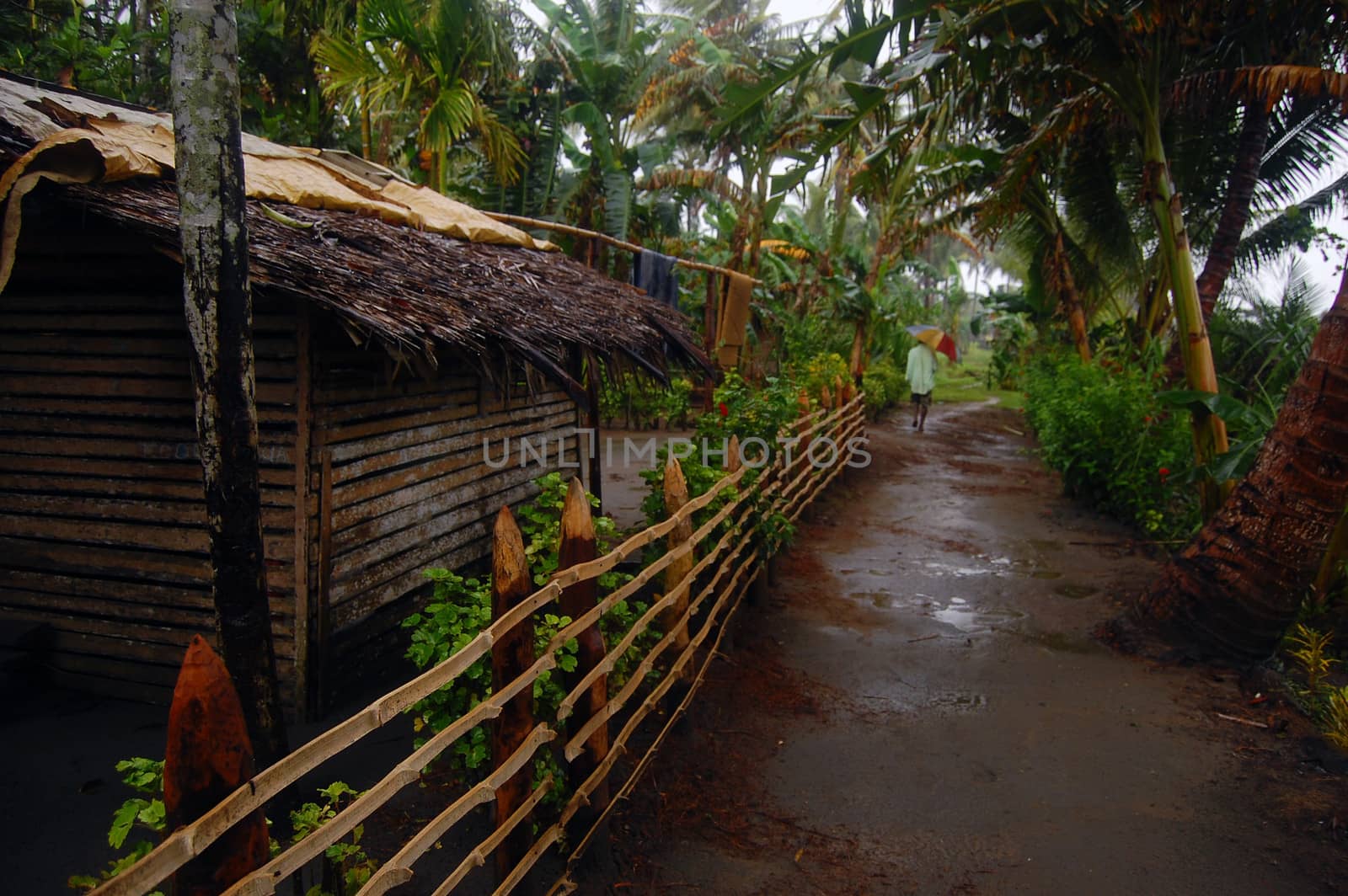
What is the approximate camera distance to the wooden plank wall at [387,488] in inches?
166

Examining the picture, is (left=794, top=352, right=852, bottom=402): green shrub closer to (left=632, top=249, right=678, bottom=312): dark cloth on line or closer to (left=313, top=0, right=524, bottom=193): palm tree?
(left=632, top=249, right=678, bottom=312): dark cloth on line

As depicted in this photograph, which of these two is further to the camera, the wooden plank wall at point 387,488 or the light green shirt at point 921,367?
the light green shirt at point 921,367

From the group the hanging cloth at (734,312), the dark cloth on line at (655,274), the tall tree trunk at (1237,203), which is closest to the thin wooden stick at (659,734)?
the dark cloth on line at (655,274)

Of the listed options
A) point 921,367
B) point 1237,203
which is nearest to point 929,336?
point 921,367

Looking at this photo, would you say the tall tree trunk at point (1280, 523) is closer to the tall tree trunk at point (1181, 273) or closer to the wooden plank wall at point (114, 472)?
the tall tree trunk at point (1181, 273)

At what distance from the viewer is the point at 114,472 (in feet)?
14.2

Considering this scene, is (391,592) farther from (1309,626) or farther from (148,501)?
(1309,626)

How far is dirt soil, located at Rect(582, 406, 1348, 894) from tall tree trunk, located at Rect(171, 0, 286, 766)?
5.28ft

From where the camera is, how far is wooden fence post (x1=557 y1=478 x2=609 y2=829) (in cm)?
304

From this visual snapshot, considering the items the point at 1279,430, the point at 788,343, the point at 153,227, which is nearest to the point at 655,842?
the point at 153,227

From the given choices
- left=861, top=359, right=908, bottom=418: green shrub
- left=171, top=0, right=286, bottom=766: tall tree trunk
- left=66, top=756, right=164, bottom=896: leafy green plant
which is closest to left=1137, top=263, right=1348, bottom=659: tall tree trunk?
left=171, top=0, right=286, bottom=766: tall tree trunk

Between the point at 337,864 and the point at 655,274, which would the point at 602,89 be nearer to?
the point at 655,274

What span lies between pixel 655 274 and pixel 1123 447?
18.4ft

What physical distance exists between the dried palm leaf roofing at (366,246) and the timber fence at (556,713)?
1266 mm
